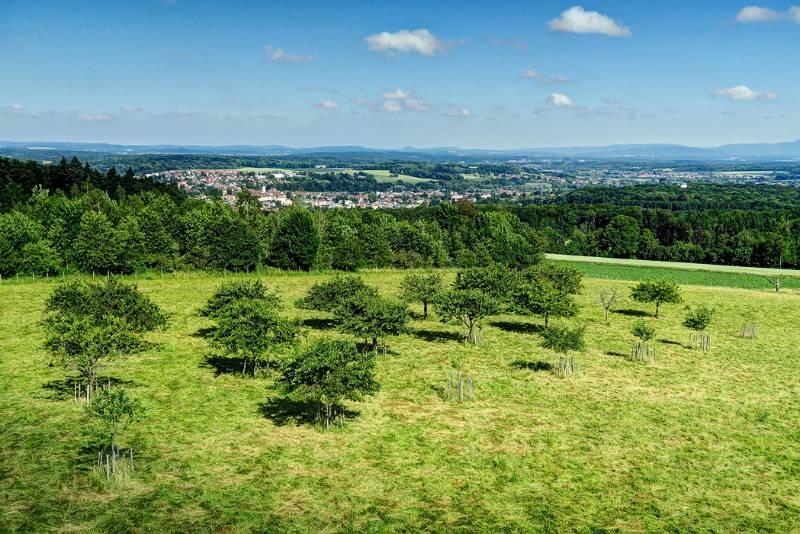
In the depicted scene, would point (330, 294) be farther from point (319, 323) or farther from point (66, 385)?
point (66, 385)

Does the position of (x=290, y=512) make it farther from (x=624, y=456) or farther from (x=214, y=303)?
(x=214, y=303)

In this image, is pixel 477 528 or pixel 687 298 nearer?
pixel 477 528

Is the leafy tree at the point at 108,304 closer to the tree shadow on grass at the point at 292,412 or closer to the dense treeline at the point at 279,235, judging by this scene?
the tree shadow on grass at the point at 292,412

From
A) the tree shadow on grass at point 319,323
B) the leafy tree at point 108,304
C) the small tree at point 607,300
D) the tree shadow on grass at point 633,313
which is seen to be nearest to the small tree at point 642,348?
the small tree at point 607,300

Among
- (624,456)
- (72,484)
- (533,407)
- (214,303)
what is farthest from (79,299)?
(624,456)

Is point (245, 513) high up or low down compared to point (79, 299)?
down

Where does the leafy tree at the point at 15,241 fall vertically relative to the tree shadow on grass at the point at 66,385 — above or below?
above
